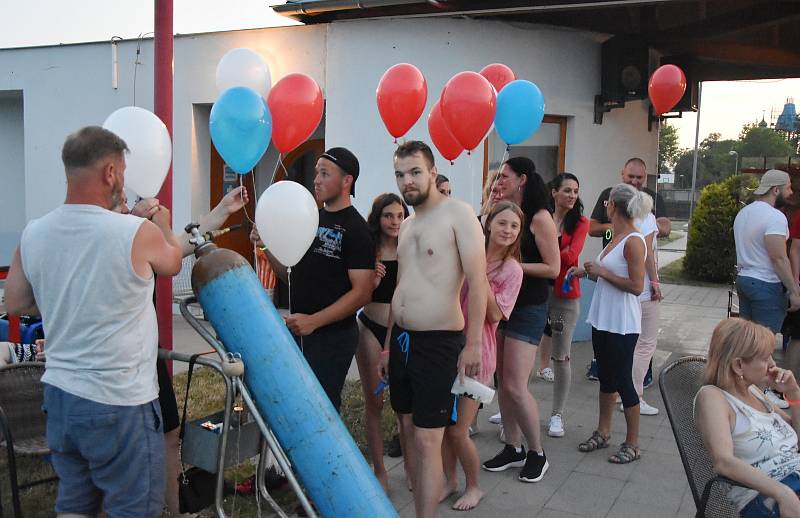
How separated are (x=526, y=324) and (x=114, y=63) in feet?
22.7

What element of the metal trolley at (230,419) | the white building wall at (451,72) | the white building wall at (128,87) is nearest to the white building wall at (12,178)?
the white building wall at (128,87)

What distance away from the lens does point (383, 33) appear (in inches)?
290

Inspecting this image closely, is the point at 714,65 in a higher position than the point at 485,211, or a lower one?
higher

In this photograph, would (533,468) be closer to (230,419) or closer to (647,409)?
(647,409)

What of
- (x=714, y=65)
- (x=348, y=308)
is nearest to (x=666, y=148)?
(x=714, y=65)

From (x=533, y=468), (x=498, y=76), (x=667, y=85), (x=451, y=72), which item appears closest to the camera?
(x=533, y=468)

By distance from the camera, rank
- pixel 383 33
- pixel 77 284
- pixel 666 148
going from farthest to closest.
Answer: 1. pixel 666 148
2. pixel 383 33
3. pixel 77 284

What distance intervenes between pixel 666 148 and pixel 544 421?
201ft

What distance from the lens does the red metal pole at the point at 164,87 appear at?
4270 mm

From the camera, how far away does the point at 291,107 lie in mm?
4023

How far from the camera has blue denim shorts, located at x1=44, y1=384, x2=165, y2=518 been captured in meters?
2.37

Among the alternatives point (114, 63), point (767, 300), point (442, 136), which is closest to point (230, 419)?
point (442, 136)

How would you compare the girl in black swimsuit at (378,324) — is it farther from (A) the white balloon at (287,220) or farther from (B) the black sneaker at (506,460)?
(B) the black sneaker at (506,460)

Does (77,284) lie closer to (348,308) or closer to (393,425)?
(348,308)
